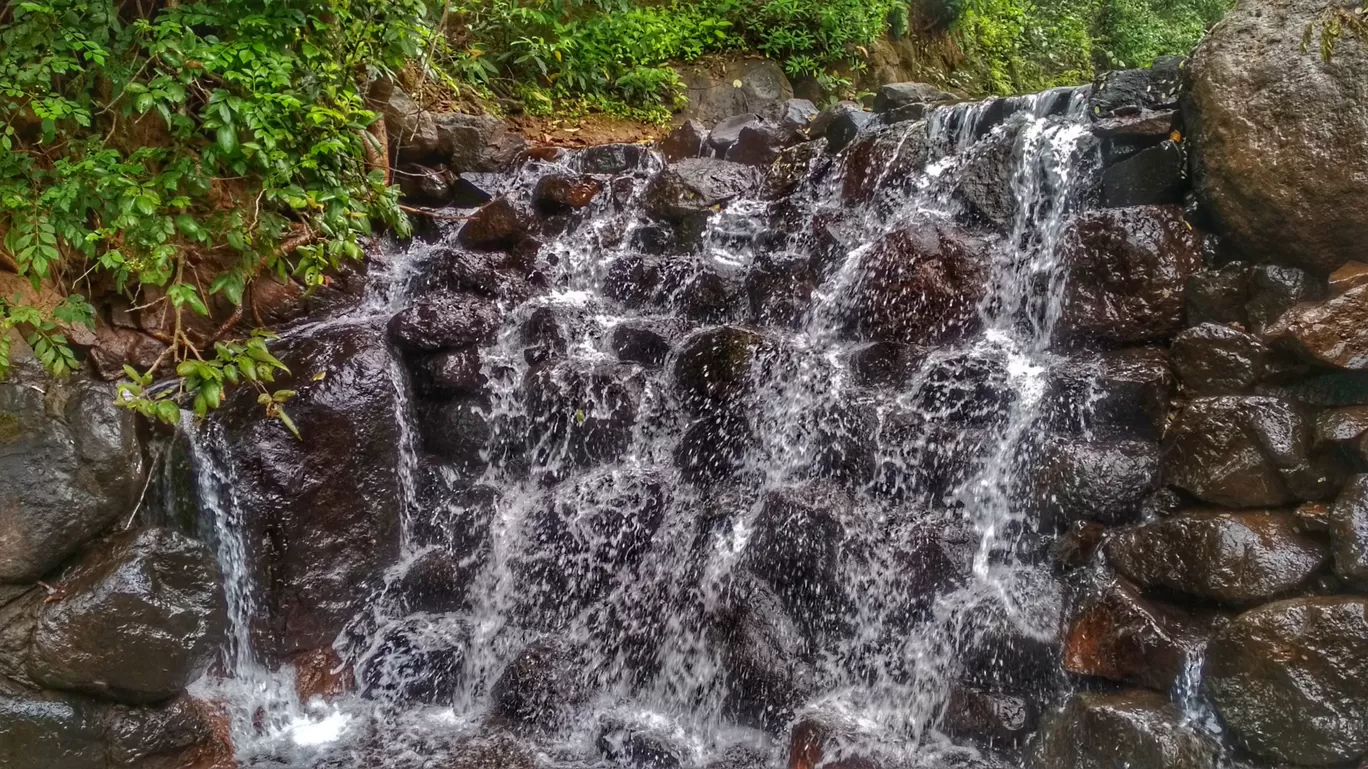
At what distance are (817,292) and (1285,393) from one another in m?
2.94

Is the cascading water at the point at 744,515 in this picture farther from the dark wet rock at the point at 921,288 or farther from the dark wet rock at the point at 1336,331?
the dark wet rock at the point at 1336,331

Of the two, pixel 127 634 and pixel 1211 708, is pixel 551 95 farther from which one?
pixel 1211 708

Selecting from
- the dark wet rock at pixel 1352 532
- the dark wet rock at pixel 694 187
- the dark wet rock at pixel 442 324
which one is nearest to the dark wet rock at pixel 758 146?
the dark wet rock at pixel 694 187

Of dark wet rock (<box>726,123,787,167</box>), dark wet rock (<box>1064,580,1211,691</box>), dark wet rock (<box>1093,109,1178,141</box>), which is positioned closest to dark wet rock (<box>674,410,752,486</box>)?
dark wet rock (<box>1064,580,1211,691</box>)

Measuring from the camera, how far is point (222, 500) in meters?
5.01

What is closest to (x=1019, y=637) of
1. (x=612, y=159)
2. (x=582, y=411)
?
(x=582, y=411)

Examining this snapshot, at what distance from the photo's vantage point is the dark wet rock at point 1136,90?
219 inches

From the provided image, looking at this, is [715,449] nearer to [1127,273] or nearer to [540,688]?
[540,688]

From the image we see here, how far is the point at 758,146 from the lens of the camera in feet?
25.9

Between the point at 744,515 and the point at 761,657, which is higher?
the point at 744,515

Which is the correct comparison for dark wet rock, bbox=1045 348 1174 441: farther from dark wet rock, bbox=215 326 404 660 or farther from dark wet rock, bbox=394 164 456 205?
dark wet rock, bbox=394 164 456 205

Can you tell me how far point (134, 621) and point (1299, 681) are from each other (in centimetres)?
501

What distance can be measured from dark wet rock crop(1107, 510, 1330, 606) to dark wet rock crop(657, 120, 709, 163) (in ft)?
18.2

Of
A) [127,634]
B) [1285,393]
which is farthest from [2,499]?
[1285,393]
